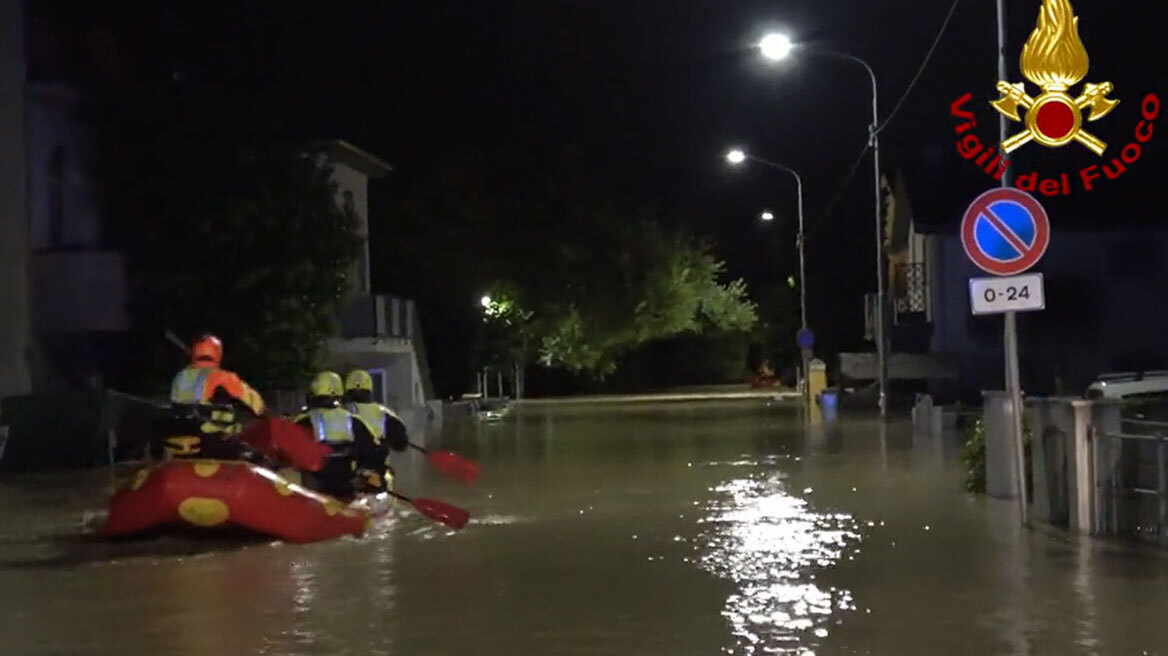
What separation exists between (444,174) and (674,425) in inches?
879

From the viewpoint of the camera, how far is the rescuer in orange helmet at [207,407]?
608 inches

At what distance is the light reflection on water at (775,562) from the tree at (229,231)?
15.3 m

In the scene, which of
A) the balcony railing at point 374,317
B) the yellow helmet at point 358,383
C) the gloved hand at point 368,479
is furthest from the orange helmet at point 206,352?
the balcony railing at point 374,317

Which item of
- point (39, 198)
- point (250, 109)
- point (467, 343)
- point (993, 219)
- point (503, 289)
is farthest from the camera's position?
point (503, 289)

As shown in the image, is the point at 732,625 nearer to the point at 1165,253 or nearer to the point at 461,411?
the point at 1165,253

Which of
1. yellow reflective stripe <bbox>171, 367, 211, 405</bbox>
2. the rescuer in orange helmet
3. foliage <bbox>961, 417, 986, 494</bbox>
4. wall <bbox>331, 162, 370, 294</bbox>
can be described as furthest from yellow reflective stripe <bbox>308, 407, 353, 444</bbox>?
wall <bbox>331, 162, 370, 294</bbox>

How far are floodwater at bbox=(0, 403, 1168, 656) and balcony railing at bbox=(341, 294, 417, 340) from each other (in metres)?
19.3

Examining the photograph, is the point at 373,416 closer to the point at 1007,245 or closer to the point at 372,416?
the point at 372,416

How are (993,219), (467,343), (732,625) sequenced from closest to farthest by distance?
(732,625) → (993,219) → (467,343)

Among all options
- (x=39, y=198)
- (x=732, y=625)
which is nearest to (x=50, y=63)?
(x=39, y=198)

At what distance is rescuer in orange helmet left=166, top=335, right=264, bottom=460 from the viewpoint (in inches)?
608

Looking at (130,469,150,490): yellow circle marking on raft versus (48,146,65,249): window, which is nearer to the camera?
(130,469,150,490): yellow circle marking on raft

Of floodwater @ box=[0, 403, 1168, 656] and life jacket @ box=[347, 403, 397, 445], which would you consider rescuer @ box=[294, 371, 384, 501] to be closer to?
life jacket @ box=[347, 403, 397, 445]

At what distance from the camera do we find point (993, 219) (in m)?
15.0
